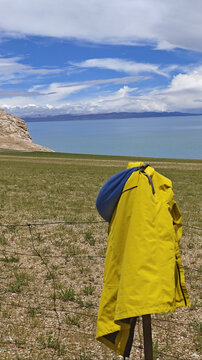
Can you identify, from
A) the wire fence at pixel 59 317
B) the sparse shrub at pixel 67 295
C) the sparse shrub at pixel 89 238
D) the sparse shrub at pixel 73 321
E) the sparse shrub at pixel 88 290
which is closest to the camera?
the wire fence at pixel 59 317

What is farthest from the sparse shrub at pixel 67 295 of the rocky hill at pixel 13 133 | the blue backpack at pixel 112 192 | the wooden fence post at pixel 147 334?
the rocky hill at pixel 13 133

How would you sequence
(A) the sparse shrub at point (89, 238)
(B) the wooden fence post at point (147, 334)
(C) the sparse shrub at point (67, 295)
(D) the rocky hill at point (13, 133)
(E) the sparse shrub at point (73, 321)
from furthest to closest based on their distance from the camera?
(D) the rocky hill at point (13, 133)
(A) the sparse shrub at point (89, 238)
(C) the sparse shrub at point (67, 295)
(E) the sparse shrub at point (73, 321)
(B) the wooden fence post at point (147, 334)

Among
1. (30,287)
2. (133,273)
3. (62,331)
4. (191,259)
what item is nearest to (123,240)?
(133,273)

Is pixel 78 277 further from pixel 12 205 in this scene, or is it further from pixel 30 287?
pixel 12 205

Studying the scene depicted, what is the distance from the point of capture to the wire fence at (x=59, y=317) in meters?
5.37

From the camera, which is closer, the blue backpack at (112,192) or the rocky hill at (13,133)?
the blue backpack at (112,192)

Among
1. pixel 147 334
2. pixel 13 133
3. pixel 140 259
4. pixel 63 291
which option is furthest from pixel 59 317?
pixel 13 133

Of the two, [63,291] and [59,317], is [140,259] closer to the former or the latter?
[59,317]

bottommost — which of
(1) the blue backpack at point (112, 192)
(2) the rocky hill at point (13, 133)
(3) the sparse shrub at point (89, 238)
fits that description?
(3) the sparse shrub at point (89, 238)

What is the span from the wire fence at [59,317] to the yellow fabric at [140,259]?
76.1 inches

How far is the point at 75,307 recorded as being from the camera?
6738 millimetres

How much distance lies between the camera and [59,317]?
632cm

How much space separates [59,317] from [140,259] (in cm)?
354

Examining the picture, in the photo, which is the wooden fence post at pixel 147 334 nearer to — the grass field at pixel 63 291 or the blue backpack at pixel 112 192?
the blue backpack at pixel 112 192
